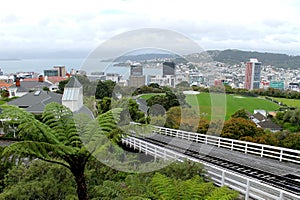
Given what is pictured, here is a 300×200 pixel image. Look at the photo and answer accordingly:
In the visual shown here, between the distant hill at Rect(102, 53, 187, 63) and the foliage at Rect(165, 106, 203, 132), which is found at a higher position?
the distant hill at Rect(102, 53, 187, 63)

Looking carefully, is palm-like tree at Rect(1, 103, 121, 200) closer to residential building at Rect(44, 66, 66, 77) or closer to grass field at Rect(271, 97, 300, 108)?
grass field at Rect(271, 97, 300, 108)

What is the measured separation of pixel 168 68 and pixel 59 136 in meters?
3.28

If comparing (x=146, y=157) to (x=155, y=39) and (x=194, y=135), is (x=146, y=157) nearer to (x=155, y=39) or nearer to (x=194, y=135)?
(x=194, y=135)

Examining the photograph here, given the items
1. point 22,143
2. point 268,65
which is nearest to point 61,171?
point 22,143

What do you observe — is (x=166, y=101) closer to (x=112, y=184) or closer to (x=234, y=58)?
(x=112, y=184)

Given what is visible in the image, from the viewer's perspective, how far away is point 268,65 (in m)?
77.6

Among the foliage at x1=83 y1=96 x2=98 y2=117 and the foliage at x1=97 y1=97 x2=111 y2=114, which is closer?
the foliage at x1=83 y1=96 x2=98 y2=117

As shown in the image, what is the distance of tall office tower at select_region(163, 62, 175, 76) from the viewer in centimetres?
659

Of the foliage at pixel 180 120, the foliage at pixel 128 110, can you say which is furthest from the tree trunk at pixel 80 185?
the foliage at pixel 180 120

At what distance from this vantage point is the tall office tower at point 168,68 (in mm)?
6587

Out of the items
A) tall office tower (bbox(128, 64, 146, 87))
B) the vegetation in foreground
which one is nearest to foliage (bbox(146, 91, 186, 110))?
tall office tower (bbox(128, 64, 146, 87))

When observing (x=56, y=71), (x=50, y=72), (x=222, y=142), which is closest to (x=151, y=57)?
(x=222, y=142)

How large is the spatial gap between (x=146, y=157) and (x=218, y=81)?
307 cm

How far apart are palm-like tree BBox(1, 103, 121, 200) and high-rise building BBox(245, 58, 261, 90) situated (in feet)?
217
